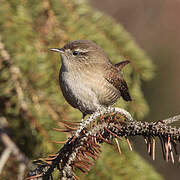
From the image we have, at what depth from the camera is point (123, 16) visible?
14.9 feet

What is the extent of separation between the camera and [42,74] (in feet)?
8.30

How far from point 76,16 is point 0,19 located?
2.11 ft

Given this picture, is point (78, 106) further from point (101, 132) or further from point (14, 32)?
point (101, 132)

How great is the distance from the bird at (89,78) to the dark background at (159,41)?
1449mm

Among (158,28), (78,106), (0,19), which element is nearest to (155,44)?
(158,28)

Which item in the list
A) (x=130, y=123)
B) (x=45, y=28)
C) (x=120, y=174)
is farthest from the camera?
(x=45, y=28)

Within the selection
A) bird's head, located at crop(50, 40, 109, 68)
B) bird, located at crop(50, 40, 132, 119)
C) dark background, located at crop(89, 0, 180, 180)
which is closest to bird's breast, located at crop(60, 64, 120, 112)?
bird, located at crop(50, 40, 132, 119)

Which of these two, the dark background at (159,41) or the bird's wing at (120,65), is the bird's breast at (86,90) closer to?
the bird's wing at (120,65)

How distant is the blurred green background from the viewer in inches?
95.9

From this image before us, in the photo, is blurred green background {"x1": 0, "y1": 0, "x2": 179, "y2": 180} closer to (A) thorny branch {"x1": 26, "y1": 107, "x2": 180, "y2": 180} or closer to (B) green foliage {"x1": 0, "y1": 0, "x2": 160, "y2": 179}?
(B) green foliage {"x1": 0, "y1": 0, "x2": 160, "y2": 179}

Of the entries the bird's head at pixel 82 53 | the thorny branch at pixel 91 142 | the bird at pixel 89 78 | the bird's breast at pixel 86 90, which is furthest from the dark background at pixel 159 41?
the thorny branch at pixel 91 142

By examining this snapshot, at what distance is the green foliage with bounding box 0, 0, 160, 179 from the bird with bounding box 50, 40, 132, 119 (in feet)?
0.24

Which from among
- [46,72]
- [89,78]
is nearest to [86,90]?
[89,78]

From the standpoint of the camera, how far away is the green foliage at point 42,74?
2.43 meters
